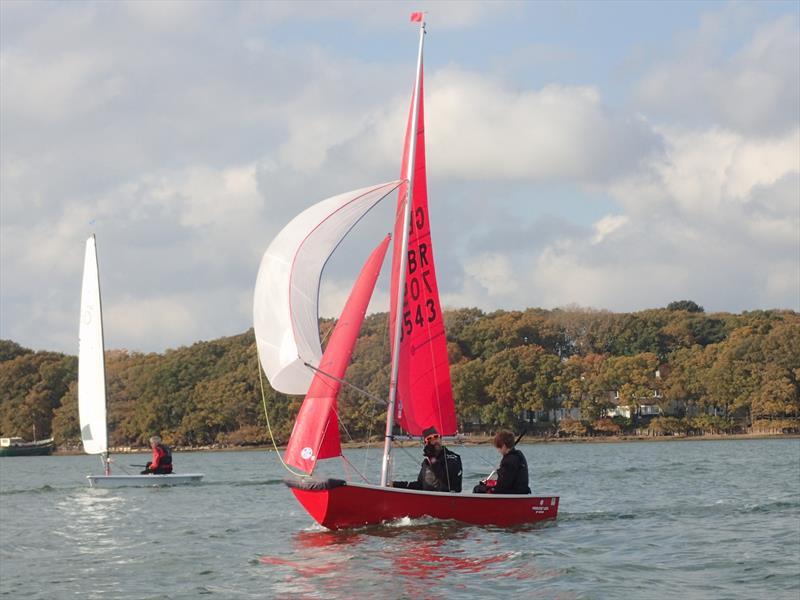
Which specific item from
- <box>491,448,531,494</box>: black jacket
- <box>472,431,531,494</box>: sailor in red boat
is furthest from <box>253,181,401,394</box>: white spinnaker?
<box>491,448,531,494</box>: black jacket

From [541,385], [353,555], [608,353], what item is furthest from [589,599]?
[608,353]

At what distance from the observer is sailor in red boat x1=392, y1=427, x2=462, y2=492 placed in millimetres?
18562

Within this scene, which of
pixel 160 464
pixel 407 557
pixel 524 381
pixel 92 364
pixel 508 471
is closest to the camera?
pixel 407 557

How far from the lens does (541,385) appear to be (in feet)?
315

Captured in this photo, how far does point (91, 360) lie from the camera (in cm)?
3859

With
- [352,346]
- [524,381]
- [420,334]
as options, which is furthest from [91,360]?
[524,381]

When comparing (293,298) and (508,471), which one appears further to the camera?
(508,471)

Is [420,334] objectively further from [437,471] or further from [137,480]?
[137,480]

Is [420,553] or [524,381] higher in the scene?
[524,381]

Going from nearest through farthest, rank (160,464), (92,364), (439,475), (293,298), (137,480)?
(293,298) < (439,475) < (137,480) < (160,464) < (92,364)

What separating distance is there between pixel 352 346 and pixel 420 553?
3678mm

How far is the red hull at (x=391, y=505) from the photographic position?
58.8ft

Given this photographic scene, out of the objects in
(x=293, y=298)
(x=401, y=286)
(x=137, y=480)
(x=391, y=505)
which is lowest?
(x=391, y=505)

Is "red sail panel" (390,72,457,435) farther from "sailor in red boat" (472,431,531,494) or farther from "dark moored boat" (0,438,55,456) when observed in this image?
"dark moored boat" (0,438,55,456)
